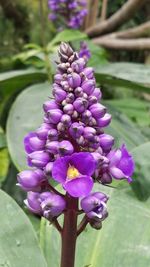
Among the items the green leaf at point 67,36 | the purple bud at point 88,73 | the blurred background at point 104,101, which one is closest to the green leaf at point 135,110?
the blurred background at point 104,101

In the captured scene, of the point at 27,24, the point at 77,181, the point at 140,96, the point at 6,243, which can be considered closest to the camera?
the point at 77,181

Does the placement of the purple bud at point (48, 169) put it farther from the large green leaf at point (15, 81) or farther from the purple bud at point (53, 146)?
the large green leaf at point (15, 81)

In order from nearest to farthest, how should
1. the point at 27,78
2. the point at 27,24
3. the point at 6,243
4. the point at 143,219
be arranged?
1. the point at 6,243
2. the point at 143,219
3. the point at 27,78
4. the point at 27,24

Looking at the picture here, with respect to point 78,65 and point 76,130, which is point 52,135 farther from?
point 78,65

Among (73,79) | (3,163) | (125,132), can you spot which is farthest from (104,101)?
(73,79)

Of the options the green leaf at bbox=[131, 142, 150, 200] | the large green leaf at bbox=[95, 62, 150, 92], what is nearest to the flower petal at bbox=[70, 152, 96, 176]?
the green leaf at bbox=[131, 142, 150, 200]

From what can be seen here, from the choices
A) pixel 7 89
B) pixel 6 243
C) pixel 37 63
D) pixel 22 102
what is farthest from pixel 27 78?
pixel 6 243

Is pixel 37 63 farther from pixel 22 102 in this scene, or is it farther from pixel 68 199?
pixel 68 199
